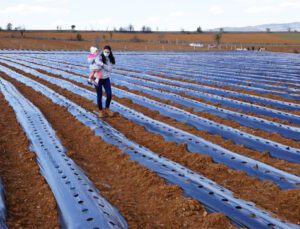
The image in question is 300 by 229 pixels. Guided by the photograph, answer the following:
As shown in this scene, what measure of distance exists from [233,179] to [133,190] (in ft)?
4.07

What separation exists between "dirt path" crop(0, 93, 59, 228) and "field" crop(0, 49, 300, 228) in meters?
0.01

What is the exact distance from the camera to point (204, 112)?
352 inches

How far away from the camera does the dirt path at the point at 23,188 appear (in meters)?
3.87

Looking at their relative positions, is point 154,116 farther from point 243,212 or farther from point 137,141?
point 243,212

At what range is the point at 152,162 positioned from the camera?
18.2ft

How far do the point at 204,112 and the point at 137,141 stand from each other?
2.67 meters

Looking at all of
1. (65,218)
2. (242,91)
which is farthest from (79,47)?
(65,218)

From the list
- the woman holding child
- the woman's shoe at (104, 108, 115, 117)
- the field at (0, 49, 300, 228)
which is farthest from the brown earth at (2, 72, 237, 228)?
the woman holding child

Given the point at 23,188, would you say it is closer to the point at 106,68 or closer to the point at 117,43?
the point at 106,68

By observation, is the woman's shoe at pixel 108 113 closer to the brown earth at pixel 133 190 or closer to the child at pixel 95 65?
the child at pixel 95 65

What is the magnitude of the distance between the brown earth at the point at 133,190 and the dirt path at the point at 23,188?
2.05 feet

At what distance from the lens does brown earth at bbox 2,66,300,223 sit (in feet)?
13.6

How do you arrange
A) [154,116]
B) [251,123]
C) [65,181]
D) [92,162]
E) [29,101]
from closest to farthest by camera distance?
[65,181]
[92,162]
[251,123]
[154,116]
[29,101]

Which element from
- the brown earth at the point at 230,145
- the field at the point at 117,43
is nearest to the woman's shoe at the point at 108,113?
the brown earth at the point at 230,145
